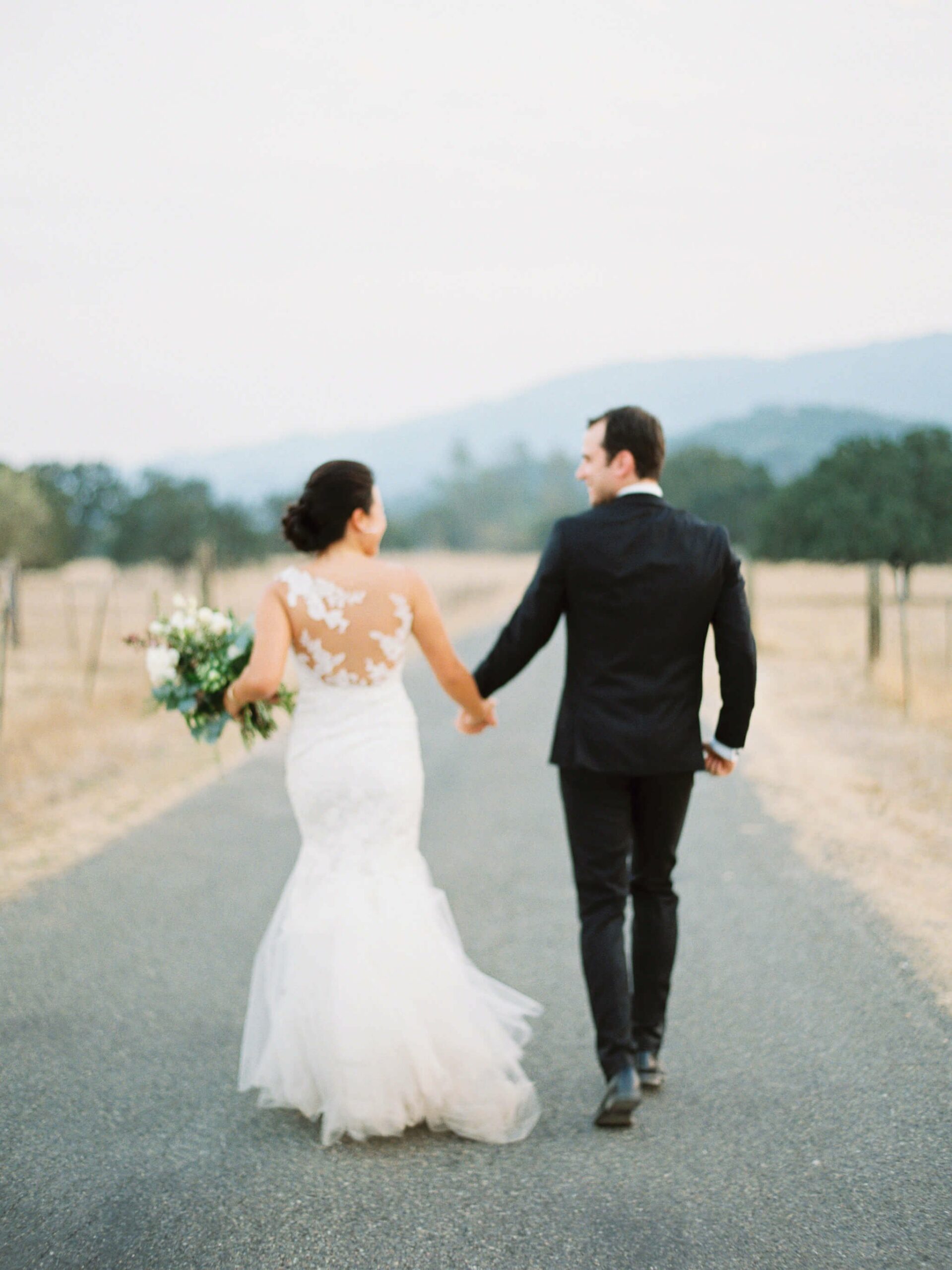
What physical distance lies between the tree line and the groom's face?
16952 millimetres

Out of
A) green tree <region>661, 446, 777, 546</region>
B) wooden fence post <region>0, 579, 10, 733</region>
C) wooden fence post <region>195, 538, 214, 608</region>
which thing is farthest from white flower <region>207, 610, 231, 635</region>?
green tree <region>661, 446, 777, 546</region>

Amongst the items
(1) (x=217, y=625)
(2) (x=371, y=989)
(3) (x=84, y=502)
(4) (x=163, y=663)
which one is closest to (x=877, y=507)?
(1) (x=217, y=625)

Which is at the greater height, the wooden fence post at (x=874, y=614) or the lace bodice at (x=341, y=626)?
the lace bodice at (x=341, y=626)

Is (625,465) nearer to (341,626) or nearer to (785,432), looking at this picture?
(341,626)

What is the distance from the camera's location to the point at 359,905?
3.68m

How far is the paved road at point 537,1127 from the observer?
291cm

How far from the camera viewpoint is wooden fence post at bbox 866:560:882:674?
1539 cm

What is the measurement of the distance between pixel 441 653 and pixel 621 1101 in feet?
4.98

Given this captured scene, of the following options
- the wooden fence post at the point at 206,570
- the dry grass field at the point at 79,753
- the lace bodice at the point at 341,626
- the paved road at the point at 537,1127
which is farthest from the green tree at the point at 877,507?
the lace bodice at the point at 341,626

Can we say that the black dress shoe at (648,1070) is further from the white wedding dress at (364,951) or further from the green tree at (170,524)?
the green tree at (170,524)

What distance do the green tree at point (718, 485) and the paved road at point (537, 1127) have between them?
46.3 m

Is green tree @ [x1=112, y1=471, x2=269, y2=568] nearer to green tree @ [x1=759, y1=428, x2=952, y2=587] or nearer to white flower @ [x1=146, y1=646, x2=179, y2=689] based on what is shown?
green tree @ [x1=759, y1=428, x2=952, y2=587]

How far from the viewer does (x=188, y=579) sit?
140 feet

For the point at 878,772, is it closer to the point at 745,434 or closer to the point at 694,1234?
the point at 694,1234
